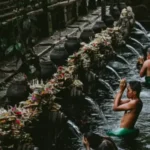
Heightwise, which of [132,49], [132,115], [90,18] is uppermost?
[132,115]

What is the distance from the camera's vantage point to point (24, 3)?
1244 cm

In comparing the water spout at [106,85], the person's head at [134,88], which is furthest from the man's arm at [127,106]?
the water spout at [106,85]

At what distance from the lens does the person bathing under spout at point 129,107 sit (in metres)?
11.0

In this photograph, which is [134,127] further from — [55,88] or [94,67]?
[94,67]

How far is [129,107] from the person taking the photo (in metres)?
11.3

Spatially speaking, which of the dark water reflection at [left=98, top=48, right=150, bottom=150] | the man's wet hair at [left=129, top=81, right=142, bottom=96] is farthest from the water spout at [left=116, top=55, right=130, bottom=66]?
the man's wet hair at [left=129, top=81, right=142, bottom=96]

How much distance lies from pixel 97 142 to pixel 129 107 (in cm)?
306

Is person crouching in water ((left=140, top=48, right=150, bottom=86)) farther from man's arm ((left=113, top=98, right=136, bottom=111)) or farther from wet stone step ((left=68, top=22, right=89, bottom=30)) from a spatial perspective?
wet stone step ((left=68, top=22, right=89, bottom=30))

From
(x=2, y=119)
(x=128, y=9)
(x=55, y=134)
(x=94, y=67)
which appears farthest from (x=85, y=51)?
(x=128, y=9)

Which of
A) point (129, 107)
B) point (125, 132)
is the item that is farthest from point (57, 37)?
point (129, 107)

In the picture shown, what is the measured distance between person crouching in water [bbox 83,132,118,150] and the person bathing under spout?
8.45 ft

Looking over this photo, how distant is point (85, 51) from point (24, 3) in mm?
3645

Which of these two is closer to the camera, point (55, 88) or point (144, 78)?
point (55, 88)

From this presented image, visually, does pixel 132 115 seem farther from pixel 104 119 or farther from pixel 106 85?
pixel 106 85
